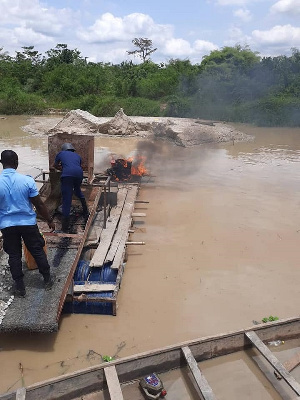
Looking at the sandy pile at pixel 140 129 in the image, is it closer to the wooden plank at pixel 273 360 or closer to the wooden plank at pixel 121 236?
the wooden plank at pixel 121 236

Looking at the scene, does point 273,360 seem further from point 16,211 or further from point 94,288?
point 16,211

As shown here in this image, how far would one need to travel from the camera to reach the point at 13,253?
159 inches

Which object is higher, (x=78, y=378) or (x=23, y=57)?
(x=23, y=57)

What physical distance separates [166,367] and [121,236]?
2.78 metres

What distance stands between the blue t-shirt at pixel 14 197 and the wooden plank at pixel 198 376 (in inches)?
83.8

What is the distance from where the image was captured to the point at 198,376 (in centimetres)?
318

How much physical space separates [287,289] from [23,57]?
34895 millimetres

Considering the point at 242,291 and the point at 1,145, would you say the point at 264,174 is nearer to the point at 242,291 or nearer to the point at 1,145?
the point at 242,291

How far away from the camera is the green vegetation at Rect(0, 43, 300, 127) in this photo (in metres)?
23.0

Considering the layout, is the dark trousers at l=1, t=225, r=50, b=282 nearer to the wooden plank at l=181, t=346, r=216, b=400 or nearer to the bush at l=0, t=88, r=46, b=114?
the wooden plank at l=181, t=346, r=216, b=400

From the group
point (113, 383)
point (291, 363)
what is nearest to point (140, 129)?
point (291, 363)

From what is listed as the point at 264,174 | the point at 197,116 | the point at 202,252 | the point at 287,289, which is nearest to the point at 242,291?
the point at 287,289

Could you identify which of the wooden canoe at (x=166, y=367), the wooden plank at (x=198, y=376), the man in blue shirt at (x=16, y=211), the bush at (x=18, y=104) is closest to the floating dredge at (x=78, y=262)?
the man in blue shirt at (x=16, y=211)

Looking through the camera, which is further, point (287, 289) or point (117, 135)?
point (117, 135)
